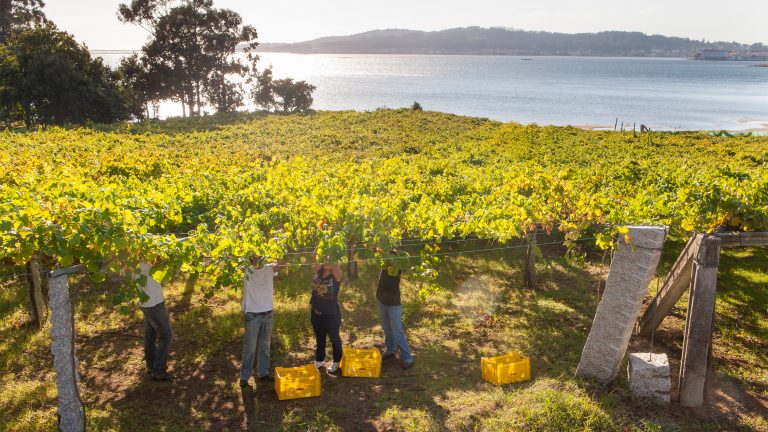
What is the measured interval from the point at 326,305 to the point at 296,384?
3.99 feet

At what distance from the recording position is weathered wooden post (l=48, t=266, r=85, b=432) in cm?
665

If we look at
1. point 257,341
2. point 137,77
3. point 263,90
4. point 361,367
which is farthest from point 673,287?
point 263,90

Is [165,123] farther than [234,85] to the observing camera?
No

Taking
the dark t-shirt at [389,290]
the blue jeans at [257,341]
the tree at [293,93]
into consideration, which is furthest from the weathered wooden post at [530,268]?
the tree at [293,93]

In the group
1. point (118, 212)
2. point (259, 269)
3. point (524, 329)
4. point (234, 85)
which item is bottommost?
point (524, 329)

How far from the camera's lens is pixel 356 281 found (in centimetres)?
1305

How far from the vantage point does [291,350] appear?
9492 millimetres

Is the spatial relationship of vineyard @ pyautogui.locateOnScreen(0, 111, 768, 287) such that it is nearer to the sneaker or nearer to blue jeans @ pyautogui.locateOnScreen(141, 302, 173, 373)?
blue jeans @ pyautogui.locateOnScreen(141, 302, 173, 373)

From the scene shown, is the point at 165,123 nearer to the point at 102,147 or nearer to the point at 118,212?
the point at 102,147

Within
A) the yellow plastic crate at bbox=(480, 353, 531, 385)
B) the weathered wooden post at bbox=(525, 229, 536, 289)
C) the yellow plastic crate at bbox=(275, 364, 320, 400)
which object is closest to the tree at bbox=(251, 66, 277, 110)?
the weathered wooden post at bbox=(525, 229, 536, 289)

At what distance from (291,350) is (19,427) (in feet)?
13.2

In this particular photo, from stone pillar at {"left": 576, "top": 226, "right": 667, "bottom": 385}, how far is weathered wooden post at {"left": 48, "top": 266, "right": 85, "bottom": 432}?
A: 7.20m

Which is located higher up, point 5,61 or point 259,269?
point 5,61

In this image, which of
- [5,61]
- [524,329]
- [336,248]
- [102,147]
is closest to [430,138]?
[102,147]
